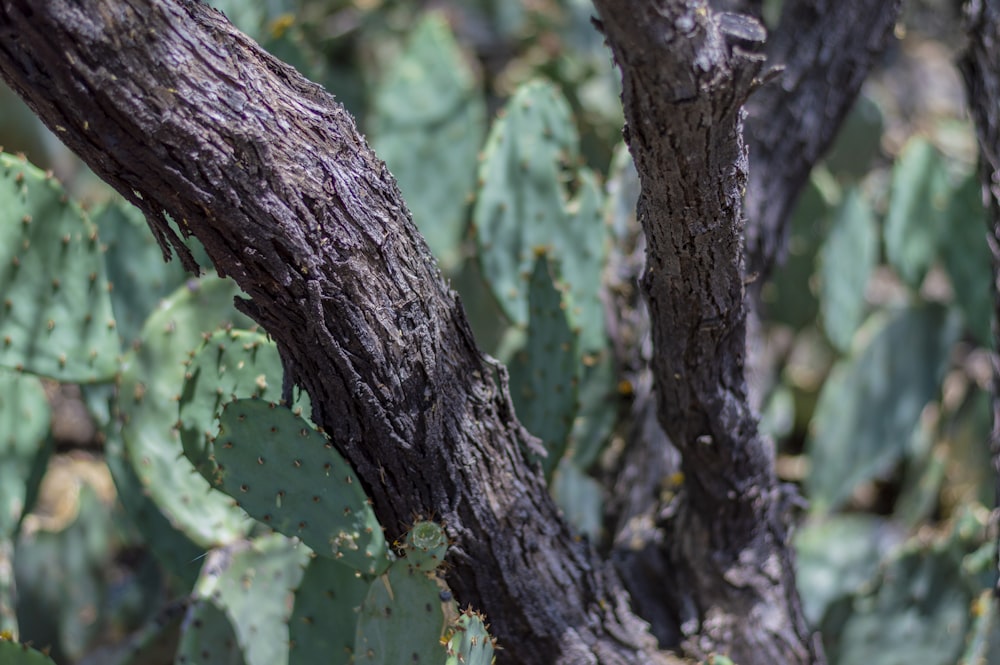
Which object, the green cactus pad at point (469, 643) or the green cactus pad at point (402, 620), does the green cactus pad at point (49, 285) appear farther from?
the green cactus pad at point (469, 643)

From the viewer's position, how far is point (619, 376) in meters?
1.94

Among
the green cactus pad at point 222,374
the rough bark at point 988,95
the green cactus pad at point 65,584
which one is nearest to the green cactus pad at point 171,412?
the green cactus pad at point 222,374

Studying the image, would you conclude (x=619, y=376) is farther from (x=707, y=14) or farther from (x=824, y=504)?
(x=707, y=14)

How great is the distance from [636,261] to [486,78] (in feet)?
8.74

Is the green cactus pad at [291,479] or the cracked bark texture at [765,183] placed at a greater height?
the cracked bark texture at [765,183]

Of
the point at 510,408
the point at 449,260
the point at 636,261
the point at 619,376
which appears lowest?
the point at 510,408

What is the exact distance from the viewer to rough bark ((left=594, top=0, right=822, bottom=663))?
0.88m

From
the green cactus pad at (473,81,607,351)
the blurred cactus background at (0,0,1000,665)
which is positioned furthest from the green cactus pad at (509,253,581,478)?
the green cactus pad at (473,81,607,351)

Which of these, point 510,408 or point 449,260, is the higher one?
point 449,260

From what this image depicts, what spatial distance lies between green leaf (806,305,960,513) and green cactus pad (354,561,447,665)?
160 cm

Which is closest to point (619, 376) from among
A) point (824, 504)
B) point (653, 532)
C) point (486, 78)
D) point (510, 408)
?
point (653, 532)

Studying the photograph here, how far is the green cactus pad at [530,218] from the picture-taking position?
6.22 ft

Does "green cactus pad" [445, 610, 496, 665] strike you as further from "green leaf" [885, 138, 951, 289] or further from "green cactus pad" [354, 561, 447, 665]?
"green leaf" [885, 138, 951, 289]

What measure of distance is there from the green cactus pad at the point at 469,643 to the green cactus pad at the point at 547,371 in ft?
1.53
